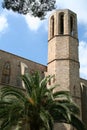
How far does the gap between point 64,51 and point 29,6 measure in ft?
53.2

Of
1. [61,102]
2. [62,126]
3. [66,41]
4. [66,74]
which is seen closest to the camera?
[61,102]

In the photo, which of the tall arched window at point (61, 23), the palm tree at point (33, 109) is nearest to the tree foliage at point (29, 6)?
the palm tree at point (33, 109)

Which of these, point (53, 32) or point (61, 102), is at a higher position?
point (53, 32)

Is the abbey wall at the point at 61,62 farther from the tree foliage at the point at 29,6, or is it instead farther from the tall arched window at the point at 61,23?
the tree foliage at the point at 29,6

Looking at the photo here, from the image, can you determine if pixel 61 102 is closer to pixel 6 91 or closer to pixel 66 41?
pixel 6 91

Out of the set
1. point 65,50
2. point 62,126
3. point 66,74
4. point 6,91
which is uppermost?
point 65,50

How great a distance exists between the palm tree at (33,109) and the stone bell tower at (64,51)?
23.9ft

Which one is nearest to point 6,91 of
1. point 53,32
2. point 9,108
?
point 9,108

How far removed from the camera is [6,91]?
18141 millimetres

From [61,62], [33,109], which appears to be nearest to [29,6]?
[33,109]

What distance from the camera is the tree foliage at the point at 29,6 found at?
10906mm

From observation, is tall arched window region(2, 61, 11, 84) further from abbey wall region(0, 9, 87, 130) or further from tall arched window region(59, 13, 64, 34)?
tall arched window region(59, 13, 64, 34)

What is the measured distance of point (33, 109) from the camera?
17.7 metres

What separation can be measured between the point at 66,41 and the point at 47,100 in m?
10.5
